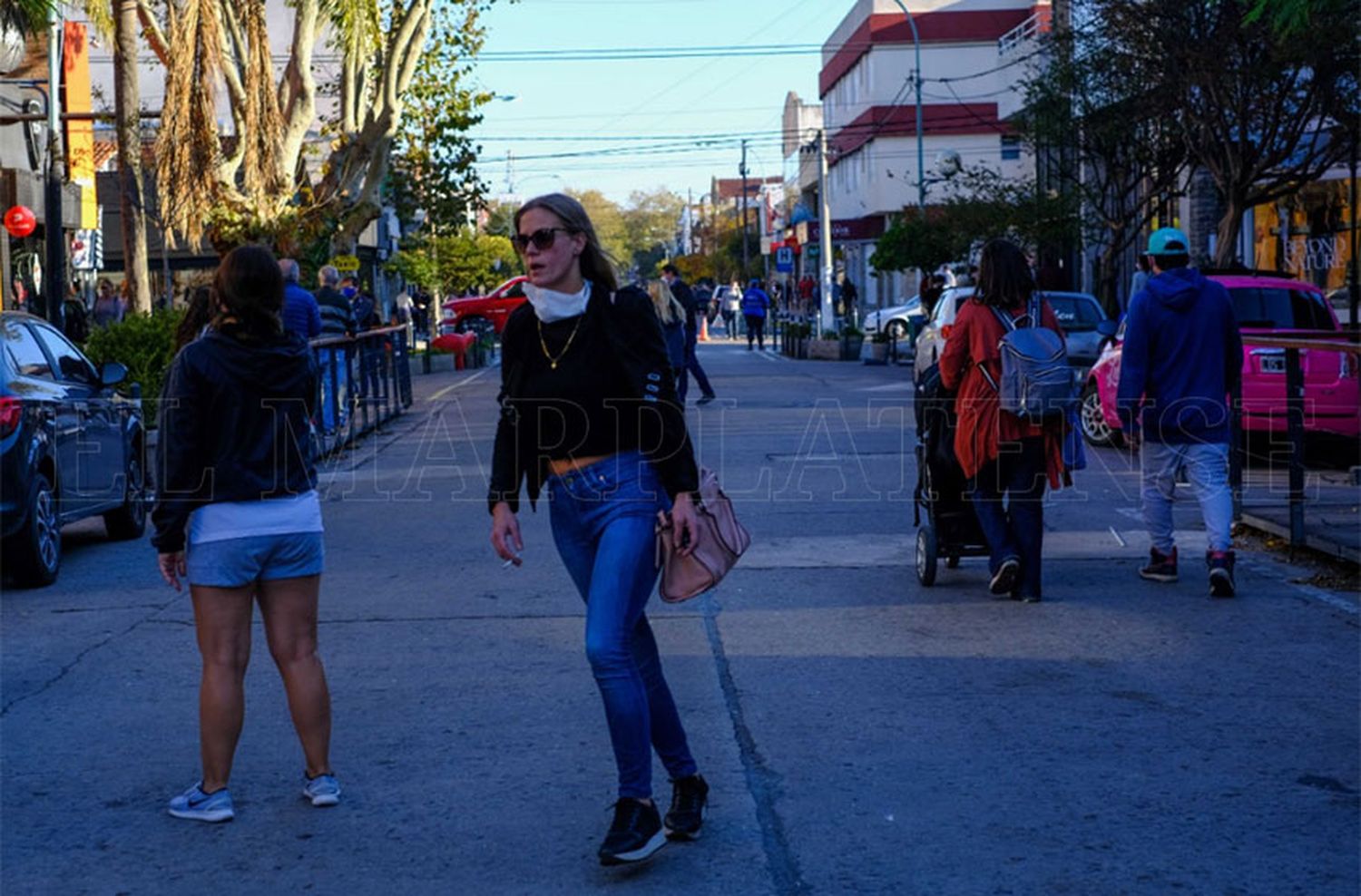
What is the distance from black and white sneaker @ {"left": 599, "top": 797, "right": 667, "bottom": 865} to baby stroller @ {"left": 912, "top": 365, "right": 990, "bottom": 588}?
4.64m

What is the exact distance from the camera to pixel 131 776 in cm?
634

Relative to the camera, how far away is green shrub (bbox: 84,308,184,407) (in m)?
17.6

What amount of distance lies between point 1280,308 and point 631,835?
44.8 feet

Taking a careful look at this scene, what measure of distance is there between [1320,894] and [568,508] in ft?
7.37

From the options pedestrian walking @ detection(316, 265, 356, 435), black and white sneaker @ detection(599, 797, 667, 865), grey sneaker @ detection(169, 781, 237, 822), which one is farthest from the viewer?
pedestrian walking @ detection(316, 265, 356, 435)

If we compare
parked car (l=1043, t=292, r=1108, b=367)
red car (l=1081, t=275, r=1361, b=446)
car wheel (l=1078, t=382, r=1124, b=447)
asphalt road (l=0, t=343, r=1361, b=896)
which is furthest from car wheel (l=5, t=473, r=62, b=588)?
parked car (l=1043, t=292, r=1108, b=367)

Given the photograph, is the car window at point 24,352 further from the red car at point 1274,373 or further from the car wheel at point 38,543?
the red car at point 1274,373

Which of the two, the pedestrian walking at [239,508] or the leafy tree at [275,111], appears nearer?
the pedestrian walking at [239,508]

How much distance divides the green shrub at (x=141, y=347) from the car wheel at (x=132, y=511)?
13.7ft

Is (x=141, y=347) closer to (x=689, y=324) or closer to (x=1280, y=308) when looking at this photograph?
(x=689, y=324)

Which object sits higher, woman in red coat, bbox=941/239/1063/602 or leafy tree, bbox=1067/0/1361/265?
leafy tree, bbox=1067/0/1361/265

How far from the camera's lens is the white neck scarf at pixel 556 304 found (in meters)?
5.19

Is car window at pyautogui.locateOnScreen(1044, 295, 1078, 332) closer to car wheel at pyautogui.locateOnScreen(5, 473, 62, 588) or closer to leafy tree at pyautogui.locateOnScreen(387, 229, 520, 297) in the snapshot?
car wheel at pyautogui.locateOnScreen(5, 473, 62, 588)

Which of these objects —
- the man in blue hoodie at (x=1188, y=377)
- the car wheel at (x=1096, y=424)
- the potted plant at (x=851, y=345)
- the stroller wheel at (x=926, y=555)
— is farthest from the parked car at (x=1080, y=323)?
the potted plant at (x=851, y=345)
